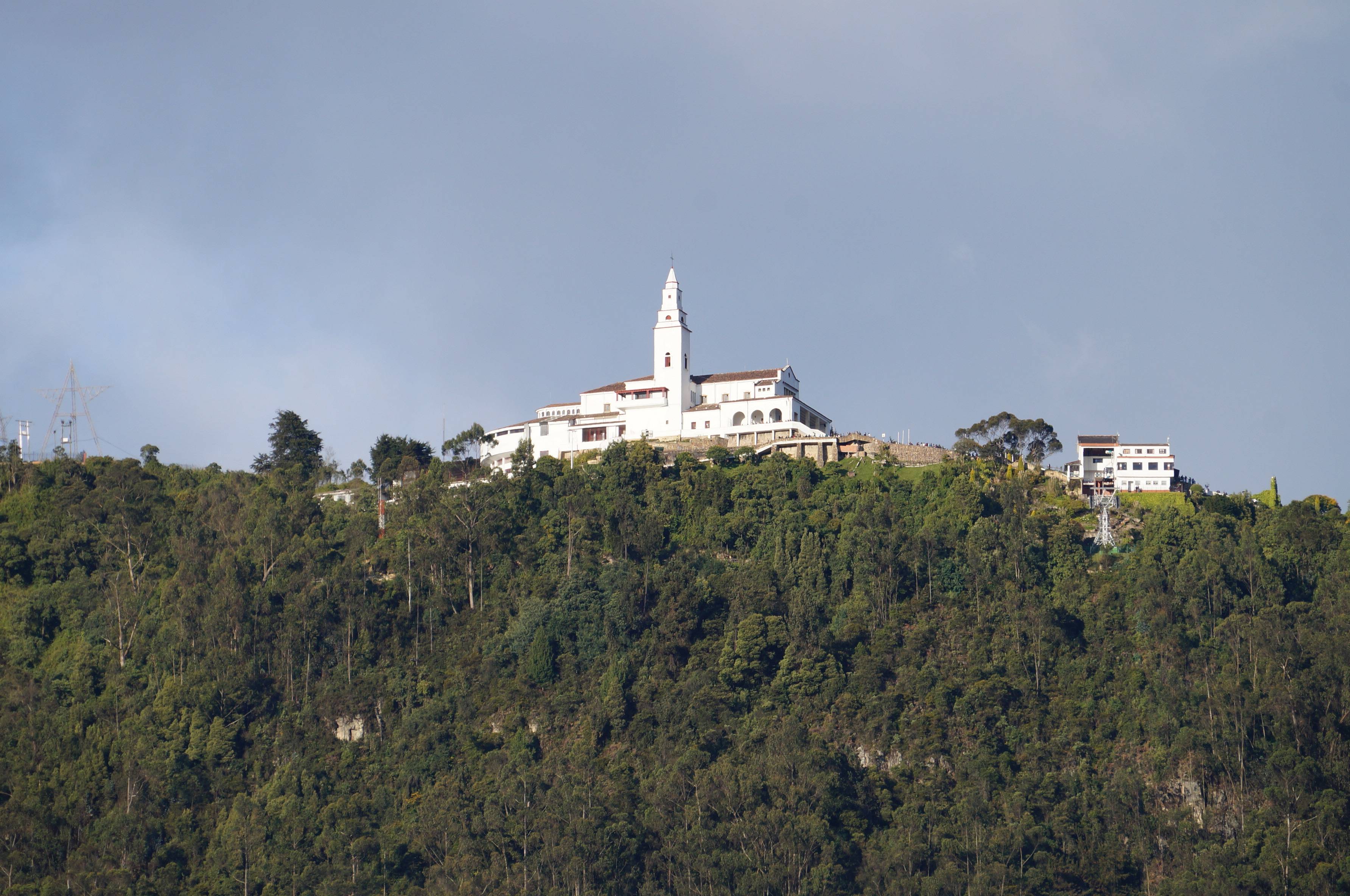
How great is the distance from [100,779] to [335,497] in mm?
19969

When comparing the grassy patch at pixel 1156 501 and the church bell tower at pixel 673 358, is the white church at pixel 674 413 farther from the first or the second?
the grassy patch at pixel 1156 501

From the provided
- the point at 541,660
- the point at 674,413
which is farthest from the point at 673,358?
the point at 541,660

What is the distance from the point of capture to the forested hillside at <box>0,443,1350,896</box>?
2101 inches

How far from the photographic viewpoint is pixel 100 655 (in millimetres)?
66000

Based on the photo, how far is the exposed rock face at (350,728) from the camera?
206ft

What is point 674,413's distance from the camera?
251 ft

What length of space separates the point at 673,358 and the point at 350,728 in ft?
80.8

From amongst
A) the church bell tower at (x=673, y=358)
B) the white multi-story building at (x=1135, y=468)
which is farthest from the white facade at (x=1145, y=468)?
the church bell tower at (x=673, y=358)

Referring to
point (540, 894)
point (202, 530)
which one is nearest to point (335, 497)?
point (202, 530)

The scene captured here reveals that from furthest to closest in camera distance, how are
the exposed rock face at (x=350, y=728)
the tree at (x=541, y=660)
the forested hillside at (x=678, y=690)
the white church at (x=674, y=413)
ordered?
1. the white church at (x=674, y=413)
2. the exposed rock face at (x=350, y=728)
3. the tree at (x=541, y=660)
4. the forested hillside at (x=678, y=690)

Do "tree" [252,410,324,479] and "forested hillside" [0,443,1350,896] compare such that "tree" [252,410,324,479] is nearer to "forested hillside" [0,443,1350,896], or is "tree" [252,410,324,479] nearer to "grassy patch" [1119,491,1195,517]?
"forested hillside" [0,443,1350,896]

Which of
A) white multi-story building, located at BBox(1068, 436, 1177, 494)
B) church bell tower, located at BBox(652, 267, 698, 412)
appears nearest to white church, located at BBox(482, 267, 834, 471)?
church bell tower, located at BBox(652, 267, 698, 412)

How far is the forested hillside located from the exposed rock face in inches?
5.2

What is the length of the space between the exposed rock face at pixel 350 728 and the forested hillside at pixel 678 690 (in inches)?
5.2
